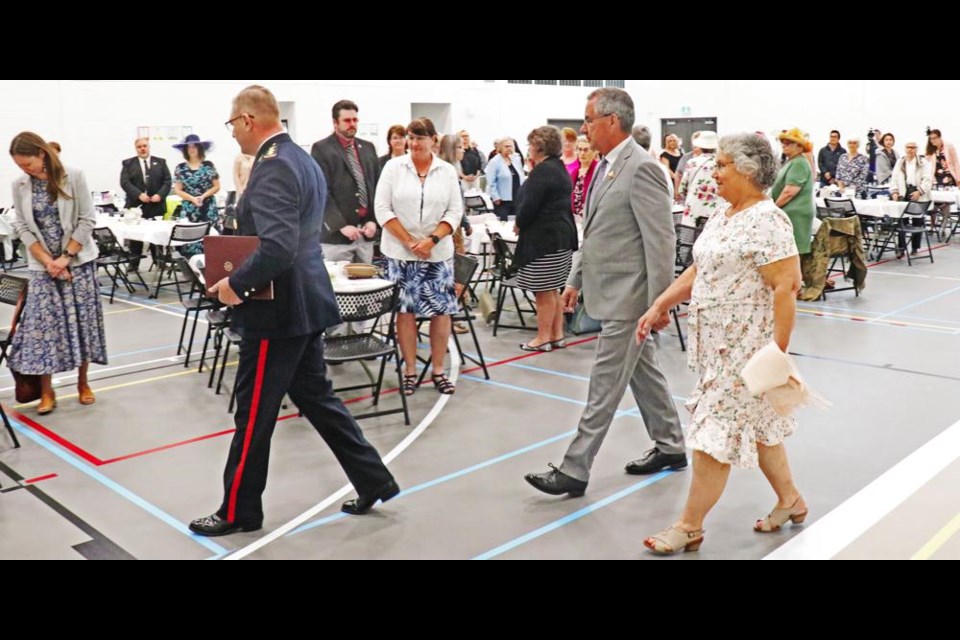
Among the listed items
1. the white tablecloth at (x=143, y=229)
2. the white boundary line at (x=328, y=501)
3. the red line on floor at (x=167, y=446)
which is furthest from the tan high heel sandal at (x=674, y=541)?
the white tablecloth at (x=143, y=229)

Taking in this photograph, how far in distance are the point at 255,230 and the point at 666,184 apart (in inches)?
64.3

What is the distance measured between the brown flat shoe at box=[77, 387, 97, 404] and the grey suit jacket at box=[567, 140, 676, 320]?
333 cm

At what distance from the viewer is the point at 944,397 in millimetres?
4973

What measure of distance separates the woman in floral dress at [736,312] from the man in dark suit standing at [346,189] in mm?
3193

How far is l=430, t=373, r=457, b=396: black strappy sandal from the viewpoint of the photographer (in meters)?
5.24

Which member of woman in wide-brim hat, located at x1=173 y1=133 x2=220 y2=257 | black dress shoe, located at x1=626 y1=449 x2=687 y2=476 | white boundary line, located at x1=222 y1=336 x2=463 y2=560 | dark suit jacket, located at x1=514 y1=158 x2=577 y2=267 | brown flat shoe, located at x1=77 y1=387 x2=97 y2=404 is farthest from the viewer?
woman in wide-brim hat, located at x1=173 y1=133 x2=220 y2=257

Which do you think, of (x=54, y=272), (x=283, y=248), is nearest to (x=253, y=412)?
(x=283, y=248)

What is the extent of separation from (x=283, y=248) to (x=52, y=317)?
8.78 ft

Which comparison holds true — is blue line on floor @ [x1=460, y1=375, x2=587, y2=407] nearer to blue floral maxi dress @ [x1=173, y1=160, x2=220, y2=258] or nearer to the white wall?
blue floral maxi dress @ [x1=173, y1=160, x2=220, y2=258]

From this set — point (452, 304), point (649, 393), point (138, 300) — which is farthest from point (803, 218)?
point (138, 300)

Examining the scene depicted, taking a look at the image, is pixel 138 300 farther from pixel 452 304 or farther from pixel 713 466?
pixel 713 466

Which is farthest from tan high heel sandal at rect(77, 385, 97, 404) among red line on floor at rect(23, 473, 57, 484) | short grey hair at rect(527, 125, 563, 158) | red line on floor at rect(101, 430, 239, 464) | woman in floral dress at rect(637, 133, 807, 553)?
woman in floral dress at rect(637, 133, 807, 553)

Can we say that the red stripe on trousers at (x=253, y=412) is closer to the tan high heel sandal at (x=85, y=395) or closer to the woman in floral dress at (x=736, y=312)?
the woman in floral dress at (x=736, y=312)

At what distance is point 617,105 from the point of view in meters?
3.43
